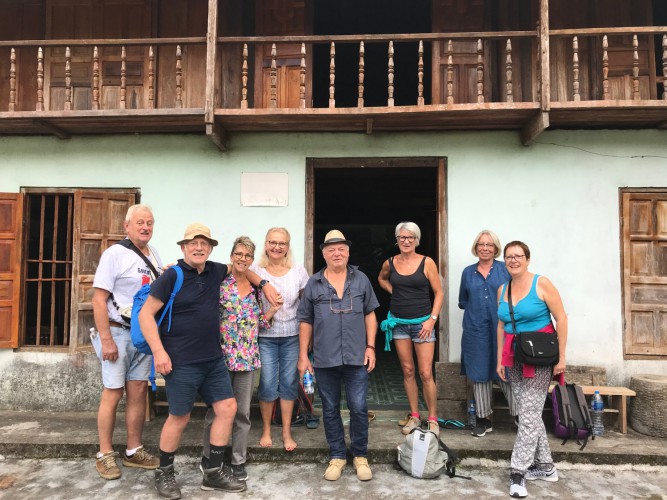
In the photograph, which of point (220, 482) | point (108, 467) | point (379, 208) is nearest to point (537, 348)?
point (220, 482)

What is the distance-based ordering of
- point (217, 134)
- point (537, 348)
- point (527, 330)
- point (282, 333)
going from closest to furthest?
point (537, 348) → point (527, 330) → point (282, 333) → point (217, 134)

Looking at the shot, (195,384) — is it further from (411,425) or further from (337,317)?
(411,425)

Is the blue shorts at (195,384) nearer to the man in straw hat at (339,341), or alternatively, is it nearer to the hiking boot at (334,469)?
the man in straw hat at (339,341)

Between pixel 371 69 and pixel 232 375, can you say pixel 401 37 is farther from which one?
pixel 371 69

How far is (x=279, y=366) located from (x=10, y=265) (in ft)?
11.8

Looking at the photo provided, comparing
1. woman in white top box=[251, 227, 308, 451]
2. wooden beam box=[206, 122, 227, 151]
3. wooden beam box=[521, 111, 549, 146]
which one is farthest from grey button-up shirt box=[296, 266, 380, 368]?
wooden beam box=[521, 111, 549, 146]

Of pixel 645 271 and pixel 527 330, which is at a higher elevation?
pixel 645 271

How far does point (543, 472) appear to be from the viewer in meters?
3.68

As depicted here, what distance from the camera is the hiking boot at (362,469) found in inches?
143

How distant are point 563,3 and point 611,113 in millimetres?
1780

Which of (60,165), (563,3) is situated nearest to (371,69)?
(563,3)

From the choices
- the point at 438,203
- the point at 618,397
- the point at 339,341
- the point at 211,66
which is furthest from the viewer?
the point at 438,203

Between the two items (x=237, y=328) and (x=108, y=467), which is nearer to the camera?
(x=237, y=328)

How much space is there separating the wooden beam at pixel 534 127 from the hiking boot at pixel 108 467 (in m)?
4.92
